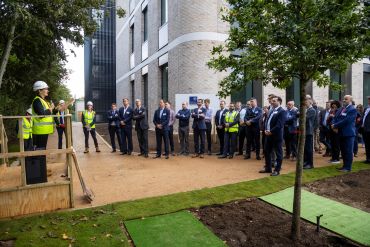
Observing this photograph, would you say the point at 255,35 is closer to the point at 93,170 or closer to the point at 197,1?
the point at 93,170

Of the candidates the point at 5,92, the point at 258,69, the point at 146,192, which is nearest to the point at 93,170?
the point at 146,192

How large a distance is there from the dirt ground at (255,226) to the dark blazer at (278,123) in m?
2.47

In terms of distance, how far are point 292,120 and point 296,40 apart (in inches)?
246

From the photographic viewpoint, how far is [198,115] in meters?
11.0

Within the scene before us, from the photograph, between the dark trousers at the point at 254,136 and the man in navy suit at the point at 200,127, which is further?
the man in navy suit at the point at 200,127

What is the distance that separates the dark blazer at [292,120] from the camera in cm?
972

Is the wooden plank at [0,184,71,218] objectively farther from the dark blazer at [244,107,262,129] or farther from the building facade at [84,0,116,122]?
the building facade at [84,0,116,122]

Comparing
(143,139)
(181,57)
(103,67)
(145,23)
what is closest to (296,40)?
(143,139)

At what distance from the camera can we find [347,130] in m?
8.41

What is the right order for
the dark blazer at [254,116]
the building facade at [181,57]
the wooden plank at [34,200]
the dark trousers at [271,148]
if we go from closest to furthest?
1. the wooden plank at [34,200]
2. the dark trousers at [271,148]
3. the dark blazer at [254,116]
4. the building facade at [181,57]

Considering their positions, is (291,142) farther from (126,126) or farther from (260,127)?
(126,126)

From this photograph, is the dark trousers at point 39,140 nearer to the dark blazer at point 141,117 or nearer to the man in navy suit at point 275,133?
the dark blazer at point 141,117

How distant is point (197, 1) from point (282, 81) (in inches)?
517

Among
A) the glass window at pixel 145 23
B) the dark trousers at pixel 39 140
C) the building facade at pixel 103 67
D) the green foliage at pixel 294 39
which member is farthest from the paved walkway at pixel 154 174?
the building facade at pixel 103 67
